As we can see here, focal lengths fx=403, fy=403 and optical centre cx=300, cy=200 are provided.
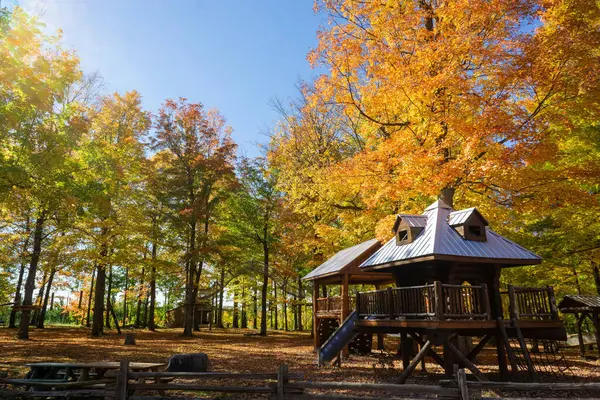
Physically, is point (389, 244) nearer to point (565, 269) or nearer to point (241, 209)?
point (565, 269)

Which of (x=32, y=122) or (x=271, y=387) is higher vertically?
(x=32, y=122)

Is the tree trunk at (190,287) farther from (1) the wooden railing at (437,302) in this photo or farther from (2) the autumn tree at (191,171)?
(1) the wooden railing at (437,302)

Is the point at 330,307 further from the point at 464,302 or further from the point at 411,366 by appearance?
the point at 464,302

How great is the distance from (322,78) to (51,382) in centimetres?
1325

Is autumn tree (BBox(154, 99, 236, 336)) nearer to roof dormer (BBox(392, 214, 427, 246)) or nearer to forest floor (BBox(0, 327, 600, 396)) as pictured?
forest floor (BBox(0, 327, 600, 396))

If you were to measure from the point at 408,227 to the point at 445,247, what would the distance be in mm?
1882

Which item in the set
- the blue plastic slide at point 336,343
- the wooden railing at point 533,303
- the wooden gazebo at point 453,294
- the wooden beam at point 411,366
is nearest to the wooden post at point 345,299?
the blue plastic slide at point 336,343

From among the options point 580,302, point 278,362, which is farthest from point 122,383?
point 580,302

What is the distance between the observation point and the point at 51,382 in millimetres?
9117

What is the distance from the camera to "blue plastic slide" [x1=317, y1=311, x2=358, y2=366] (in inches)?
594

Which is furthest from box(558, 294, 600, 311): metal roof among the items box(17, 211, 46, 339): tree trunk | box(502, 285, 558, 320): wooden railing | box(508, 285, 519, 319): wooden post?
box(17, 211, 46, 339): tree trunk

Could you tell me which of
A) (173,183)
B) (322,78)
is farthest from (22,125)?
(173,183)

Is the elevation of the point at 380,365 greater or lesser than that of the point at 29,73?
lesser

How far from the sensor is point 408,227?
43.0 ft
